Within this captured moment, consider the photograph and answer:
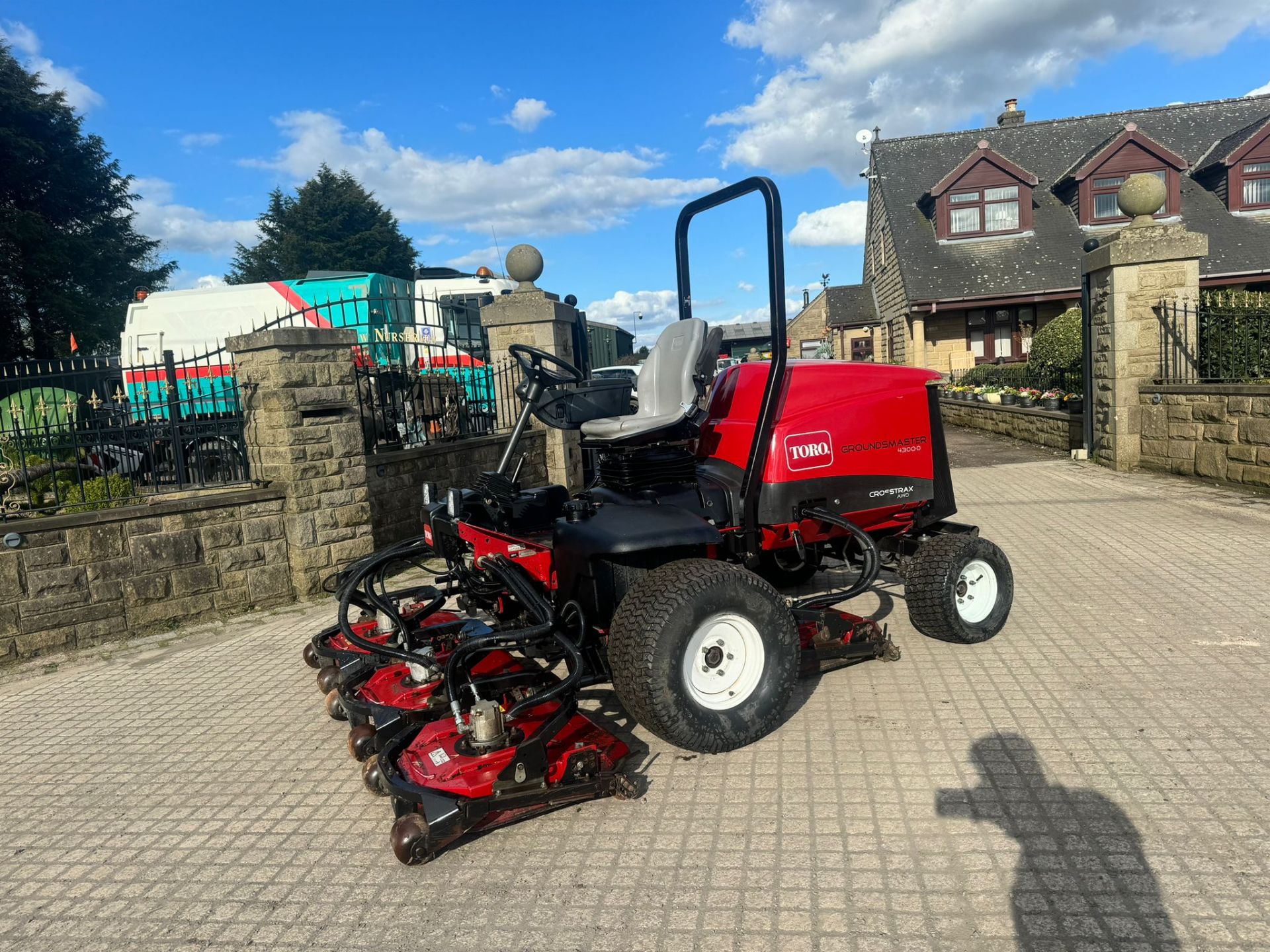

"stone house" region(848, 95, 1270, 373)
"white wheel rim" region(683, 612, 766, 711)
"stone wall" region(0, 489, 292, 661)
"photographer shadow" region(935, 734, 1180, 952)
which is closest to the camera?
"photographer shadow" region(935, 734, 1180, 952)

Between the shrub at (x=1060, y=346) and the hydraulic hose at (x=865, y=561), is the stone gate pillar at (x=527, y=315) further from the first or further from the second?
the shrub at (x=1060, y=346)

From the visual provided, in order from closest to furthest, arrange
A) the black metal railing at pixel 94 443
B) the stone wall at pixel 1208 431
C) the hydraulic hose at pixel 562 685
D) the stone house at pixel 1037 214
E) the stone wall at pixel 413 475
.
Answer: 1. the hydraulic hose at pixel 562 685
2. the black metal railing at pixel 94 443
3. the stone wall at pixel 413 475
4. the stone wall at pixel 1208 431
5. the stone house at pixel 1037 214

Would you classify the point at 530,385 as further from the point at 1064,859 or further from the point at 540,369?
the point at 1064,859

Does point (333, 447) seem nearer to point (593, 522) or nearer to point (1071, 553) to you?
point (593, 522)

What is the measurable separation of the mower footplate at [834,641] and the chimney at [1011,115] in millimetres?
28680

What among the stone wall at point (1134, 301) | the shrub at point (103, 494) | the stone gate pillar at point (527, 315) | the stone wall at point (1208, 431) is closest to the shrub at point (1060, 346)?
the stone wall at point (1134, 301)

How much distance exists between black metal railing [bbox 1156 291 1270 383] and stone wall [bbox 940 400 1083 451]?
2.05 metres

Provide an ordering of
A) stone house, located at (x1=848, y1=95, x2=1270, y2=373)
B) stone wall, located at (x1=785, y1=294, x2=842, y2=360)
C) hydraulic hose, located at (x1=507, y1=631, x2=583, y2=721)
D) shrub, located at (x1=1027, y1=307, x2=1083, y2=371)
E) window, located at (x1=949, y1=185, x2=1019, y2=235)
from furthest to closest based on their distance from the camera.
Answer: stone wall, located at (x1=785, y1=294, x2=842, y2=360)
window, located at (x1=949, y1=185, x2=1019, y2=235)
stone house, located at (x1=848, y1=95, x2=1270, y2=373)
shrub, located at (x1=1027, y1=307, x2=1083, y2=371)
hydraulic hose, located at (x1=507, y1=631, x2=583, y2=721)

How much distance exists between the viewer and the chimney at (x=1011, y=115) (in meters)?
27.8

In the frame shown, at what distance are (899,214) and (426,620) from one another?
24217 mm

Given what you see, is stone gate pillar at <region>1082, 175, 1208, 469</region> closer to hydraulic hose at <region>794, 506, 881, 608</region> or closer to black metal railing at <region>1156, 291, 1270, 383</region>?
black metal railing at <region>1156, 291, 1270, 383</region>

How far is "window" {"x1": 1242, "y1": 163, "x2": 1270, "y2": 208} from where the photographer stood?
72.2 ft

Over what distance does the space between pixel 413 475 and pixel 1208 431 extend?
26.3 feet

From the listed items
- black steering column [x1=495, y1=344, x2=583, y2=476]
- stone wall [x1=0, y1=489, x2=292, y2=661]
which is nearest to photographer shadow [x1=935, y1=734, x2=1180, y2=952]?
black steering column [x1=495, y1=344, x2=583, y2=476]
